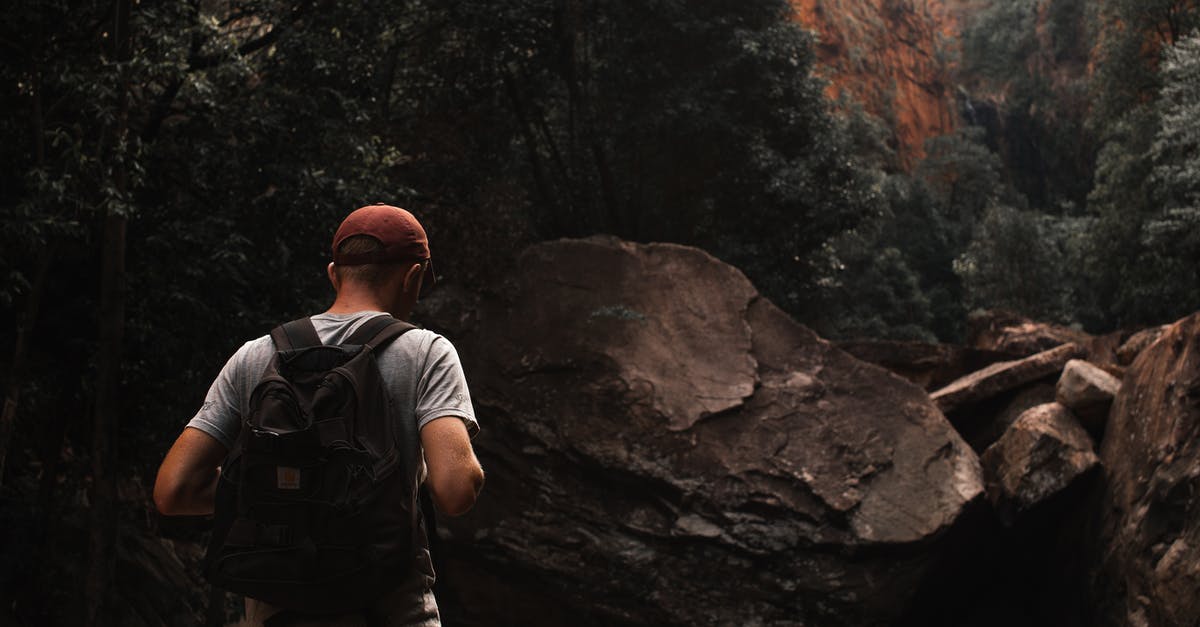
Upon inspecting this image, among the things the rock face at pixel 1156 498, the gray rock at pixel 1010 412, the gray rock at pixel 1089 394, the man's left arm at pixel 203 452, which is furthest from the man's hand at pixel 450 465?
the gray rock at pixel 1010 412

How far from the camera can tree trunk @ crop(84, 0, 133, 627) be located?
8312mm

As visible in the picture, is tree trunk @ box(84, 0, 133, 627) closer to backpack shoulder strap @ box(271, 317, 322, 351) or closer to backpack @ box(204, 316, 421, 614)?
backpack shoulder strap @ box(271, 317, 322, 351)

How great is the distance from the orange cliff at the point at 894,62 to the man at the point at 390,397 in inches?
1676

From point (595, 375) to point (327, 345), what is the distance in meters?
8.03

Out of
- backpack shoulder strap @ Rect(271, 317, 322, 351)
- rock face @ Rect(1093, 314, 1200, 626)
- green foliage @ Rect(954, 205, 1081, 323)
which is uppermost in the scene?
green foliage @ Rect(954, 205, 1081, 323)

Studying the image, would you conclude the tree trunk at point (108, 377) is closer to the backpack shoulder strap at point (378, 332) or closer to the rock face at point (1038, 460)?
the backpack shoulder strap at point (378, 332)

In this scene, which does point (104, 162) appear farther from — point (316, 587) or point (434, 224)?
point (316, 587)

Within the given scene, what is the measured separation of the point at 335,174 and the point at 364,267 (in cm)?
738

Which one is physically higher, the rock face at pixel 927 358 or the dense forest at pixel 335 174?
the dense forest at pixel 335 174

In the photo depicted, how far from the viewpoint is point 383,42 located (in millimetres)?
11078

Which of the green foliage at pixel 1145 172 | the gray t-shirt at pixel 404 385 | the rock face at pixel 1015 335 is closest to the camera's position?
the gray t-shirt at pixel 404 385

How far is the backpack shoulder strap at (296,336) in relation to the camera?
2438 millimetres

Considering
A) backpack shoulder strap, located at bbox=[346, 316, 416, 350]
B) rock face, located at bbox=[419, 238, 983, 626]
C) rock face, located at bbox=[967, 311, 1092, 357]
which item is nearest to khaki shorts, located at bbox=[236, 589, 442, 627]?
backpack shoulder strap, located at bbox=[346, 316, 416, 350]

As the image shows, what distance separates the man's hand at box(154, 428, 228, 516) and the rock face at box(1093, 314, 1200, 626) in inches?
285
